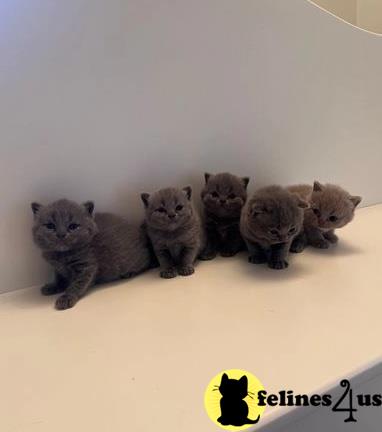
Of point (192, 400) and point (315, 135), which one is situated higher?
point (315, 135)

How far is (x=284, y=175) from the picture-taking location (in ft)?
3.93

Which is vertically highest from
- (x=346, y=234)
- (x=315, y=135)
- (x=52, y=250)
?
(x=315, y=135)

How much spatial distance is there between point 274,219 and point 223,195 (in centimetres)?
17

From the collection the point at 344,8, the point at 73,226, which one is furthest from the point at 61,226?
the point at 344,8

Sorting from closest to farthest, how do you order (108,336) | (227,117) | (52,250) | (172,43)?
(108,336) → (52,250) → (172,43) → (227,117)

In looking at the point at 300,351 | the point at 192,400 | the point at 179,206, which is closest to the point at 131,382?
the point at 192,400

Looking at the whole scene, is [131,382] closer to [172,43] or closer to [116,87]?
[116,87]

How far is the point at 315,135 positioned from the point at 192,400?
36.6 inches

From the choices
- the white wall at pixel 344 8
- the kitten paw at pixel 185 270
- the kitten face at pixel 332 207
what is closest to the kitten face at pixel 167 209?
the kitten paw at pixel 185 270

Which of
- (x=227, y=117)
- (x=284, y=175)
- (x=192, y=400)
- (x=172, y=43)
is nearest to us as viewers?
(x=192, y=400)

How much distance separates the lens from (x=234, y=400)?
1.71 feet

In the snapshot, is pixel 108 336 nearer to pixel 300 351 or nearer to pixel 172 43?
pixel 300 351

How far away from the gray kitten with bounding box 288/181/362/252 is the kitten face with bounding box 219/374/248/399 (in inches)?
21.5

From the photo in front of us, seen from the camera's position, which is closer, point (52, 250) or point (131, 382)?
point (131, 382)
